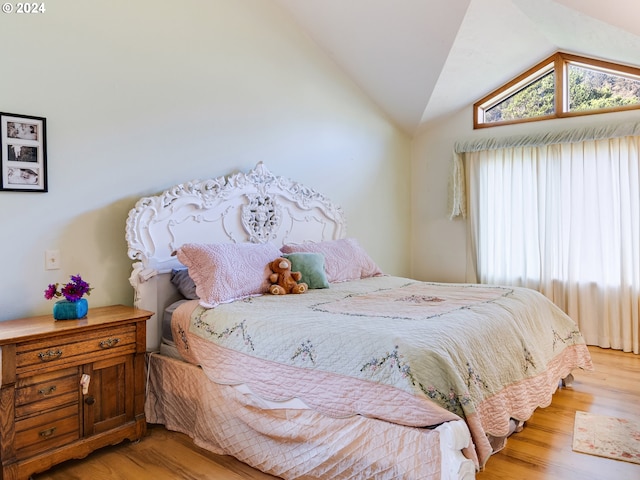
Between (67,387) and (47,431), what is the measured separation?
188 mm

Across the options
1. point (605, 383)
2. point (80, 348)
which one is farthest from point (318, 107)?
point (605, 383)

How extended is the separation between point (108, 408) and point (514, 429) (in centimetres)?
203

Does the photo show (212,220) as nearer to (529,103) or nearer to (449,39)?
(449,39)

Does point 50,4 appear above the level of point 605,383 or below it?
above

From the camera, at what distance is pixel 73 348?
6.68ft

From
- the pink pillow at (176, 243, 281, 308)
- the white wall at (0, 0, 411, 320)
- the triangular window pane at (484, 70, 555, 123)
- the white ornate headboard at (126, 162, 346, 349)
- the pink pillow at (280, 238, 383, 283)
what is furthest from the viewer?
the triangular window pane at (484, 70, 555, 123)

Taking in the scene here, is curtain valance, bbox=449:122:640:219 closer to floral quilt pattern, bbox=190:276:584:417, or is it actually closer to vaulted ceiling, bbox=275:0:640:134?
vaulted ceiling, bbox=275:0:640:134

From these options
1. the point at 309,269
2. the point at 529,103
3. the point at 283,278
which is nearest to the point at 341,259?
the point at 309,269

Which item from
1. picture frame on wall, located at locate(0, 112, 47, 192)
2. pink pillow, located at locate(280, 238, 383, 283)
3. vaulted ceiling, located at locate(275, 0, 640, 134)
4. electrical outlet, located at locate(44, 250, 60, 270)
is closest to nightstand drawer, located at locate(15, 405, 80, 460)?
electrical outlet, located at locate(44, 250, 60, 270)

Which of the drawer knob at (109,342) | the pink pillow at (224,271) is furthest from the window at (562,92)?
the drawer knob at (109,342)

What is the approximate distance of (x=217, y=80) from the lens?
10.5ft

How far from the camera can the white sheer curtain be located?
3.88 meters

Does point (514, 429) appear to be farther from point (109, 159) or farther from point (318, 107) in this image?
point (318, 107)

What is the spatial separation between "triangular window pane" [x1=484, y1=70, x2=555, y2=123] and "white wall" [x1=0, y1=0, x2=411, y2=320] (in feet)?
5.48
